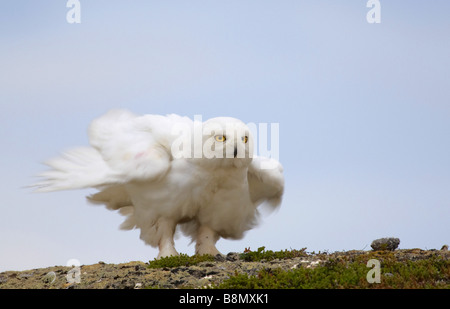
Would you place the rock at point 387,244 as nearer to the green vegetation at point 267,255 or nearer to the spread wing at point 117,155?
the green vegetation at point 267,255

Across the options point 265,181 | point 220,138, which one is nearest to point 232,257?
point 265,181

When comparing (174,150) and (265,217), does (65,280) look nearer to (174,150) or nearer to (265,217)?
(174,150)

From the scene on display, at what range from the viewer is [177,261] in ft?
44.2

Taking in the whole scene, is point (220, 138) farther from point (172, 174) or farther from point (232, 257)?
point (232, 257)

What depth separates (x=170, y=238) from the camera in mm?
14945

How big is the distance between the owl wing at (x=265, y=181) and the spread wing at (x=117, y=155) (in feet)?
5.78

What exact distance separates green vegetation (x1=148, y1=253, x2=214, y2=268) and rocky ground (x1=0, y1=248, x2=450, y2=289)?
0.54ft

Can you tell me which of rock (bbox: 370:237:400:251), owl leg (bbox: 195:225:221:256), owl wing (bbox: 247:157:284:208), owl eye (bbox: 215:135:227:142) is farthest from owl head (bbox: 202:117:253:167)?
rock (bbox: 370:237:400:251)

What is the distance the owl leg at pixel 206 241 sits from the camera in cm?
1541

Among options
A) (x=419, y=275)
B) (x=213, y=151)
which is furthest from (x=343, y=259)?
(x=213, y=151)

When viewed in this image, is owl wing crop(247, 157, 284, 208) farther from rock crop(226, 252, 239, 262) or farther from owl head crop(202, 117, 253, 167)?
rock crop(226, 252, 239, 262)

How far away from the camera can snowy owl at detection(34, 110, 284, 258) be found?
14.1 meters

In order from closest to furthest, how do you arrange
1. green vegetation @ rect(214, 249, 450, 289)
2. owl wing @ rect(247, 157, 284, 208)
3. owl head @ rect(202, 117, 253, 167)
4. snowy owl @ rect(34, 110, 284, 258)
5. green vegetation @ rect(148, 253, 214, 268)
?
1. green vegetation @ rect(214, 249, 450, 289)
2. green vegetation @ rect(148, 253, 214, 268)
3. owl head @ rect(202, 117, 253, 167)
4. snowy owl @ rect(34, 110, 284, 258)
5. owl wing @ rect(247, 157, 284, 208)
